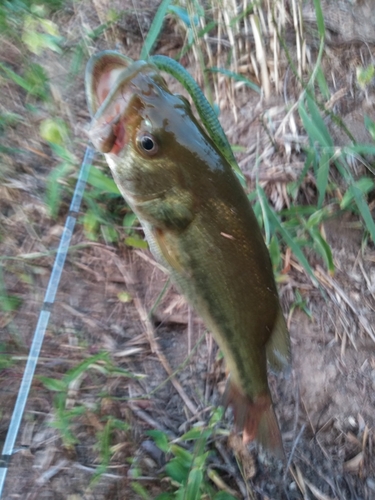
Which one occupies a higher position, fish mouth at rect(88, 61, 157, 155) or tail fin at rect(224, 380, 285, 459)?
fish mouth at rect(88, 61, 157, 155)

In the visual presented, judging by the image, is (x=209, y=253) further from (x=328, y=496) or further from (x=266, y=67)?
(x=266, y=67)

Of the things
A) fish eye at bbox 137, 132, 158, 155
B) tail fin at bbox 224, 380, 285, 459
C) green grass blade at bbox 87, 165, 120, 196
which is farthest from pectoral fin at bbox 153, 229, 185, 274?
green grass blade at bbox 87, 165, 120, 196

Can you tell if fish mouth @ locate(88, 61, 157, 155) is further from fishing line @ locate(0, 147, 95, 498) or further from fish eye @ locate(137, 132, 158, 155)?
fishing line @ locate(0, 147, 95, 498)

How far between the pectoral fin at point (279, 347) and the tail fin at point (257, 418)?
0.40 ft

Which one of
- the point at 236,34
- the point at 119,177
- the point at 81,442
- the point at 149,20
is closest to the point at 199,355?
the point at 81,442

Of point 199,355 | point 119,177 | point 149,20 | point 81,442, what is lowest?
point 81,442

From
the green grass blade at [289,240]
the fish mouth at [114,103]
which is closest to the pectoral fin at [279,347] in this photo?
the green grass blade at [289,240]

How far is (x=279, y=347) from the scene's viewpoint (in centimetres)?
161

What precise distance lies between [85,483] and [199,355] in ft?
2.45

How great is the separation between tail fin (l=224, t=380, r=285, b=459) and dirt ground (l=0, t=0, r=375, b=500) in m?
0.29

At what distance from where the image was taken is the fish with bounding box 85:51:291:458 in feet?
4.13

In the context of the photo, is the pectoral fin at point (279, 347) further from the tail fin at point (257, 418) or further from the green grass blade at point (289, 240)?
the green grass blade at point (289, 240)

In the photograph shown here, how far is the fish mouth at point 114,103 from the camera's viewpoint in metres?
1.23

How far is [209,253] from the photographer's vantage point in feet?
4.59
